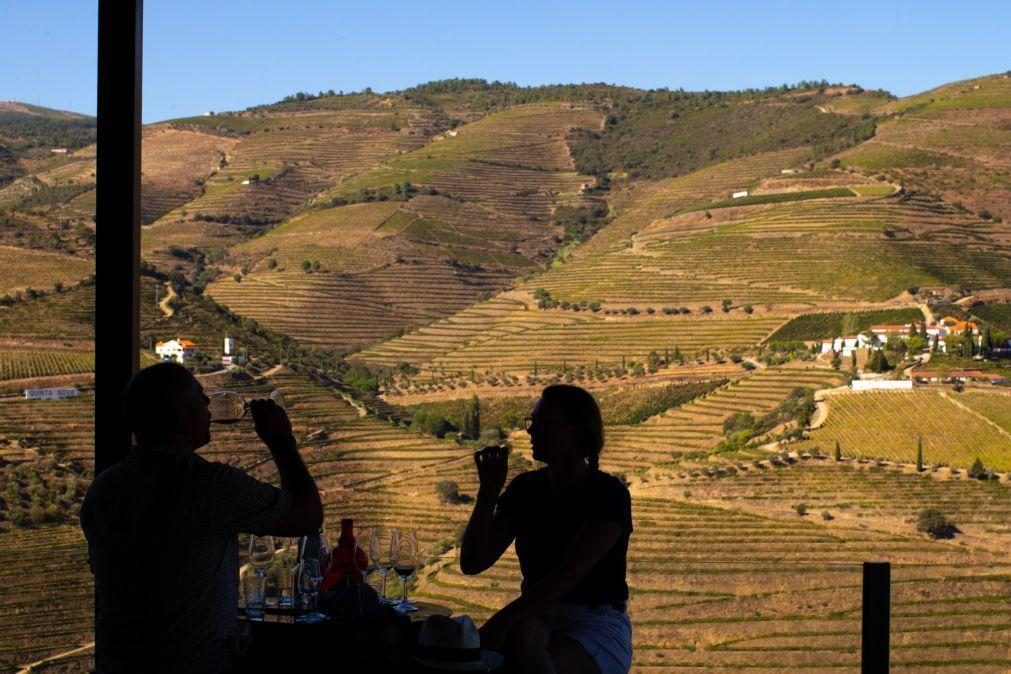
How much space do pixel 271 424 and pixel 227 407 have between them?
0.25 meters

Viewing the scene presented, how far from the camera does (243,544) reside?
627 inches

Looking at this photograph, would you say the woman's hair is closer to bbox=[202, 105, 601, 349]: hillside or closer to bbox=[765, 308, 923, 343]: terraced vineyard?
bbox=[765, 308, 923, 343]: terraced vineyard

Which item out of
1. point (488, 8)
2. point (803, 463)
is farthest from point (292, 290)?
point (803, 463)

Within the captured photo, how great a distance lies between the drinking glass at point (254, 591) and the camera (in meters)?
1.88

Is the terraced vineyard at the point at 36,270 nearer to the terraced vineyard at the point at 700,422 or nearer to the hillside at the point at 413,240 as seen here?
the hillside at the point at 413,240

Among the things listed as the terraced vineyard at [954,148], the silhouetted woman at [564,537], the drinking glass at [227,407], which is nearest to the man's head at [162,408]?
the drinking glass at [227,407]

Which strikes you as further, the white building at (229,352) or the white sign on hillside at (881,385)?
the white building at (229,352)

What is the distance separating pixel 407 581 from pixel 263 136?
64.6 metres

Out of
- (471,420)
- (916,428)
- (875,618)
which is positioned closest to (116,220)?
(875,618)

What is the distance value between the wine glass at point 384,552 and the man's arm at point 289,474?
28cm

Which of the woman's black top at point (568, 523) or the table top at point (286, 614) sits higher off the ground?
the woman's black top at point (568, 523)

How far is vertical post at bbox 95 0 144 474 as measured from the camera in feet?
7.14

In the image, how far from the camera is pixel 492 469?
1.99 metres

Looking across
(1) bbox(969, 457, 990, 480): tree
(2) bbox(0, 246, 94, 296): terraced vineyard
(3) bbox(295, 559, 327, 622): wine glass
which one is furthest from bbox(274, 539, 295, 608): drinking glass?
(2) bbox(0, 246, 94, 296): terraced vineyard
